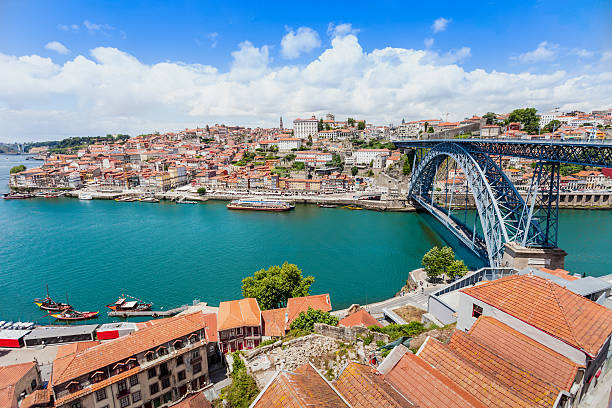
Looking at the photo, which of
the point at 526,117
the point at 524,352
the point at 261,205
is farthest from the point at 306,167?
the point at 524,352

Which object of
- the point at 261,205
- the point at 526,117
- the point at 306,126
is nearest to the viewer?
the point at 261,205

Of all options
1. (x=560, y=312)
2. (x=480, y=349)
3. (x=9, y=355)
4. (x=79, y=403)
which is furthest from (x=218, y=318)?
(x=560, y=312)

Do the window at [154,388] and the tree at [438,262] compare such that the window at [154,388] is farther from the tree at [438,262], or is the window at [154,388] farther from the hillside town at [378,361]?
the tree at [438,262]

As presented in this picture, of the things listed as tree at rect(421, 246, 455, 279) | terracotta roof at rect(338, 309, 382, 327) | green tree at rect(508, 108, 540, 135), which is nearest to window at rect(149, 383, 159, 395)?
terracotta roof at rect(338, 309, 382, 327)

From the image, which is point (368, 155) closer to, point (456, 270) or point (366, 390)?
point (456, 270)

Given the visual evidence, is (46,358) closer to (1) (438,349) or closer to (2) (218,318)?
(2) (218,318)
